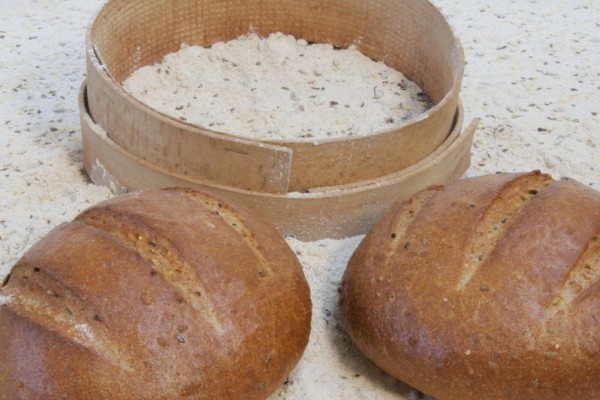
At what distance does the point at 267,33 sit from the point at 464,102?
91 cm

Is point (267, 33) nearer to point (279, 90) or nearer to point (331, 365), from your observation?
point (279, 90)

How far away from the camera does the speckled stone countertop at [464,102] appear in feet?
8.21

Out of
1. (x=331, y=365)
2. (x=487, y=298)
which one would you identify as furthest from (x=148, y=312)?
(x=487, y=298)

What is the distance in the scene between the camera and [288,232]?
251cm

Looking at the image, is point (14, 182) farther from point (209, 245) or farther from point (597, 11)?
point (597, 11)

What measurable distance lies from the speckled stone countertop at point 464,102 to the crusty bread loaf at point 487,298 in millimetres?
191

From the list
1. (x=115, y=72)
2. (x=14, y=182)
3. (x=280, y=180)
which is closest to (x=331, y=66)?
(x=115, y=72)

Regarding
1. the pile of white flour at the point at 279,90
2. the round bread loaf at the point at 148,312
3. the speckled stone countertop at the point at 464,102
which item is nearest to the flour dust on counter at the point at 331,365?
the speckled stone countertop at the point at 464,102

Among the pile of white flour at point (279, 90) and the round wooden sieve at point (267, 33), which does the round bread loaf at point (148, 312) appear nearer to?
the round wooden sieve at point (267, 33)

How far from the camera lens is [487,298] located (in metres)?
1.91

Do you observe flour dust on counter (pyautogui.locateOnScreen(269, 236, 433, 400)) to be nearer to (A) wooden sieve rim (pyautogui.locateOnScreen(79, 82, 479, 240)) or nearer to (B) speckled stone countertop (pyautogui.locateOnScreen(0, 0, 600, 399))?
(B) speckled stone countertop (pyautogui.locateOnScreen(0, 0, 600, 399))

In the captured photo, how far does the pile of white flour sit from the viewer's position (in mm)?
2842

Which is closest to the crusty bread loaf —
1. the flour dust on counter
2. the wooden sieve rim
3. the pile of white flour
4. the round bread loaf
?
the flour dust on counter

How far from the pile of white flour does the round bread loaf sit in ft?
2.56
